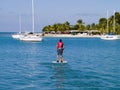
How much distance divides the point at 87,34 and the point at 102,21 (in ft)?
31.5

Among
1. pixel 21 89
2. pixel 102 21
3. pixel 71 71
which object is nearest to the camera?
pixel 21 89

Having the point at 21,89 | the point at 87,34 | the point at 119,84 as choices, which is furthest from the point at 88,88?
the point at 87,34

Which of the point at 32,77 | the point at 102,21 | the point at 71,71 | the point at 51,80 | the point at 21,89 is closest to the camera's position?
the point at 21,89

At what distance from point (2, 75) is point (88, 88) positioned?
7.09 metres

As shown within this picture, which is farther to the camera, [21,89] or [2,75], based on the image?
[2,75]

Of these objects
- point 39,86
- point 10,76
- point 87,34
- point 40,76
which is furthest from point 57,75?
point 87,34

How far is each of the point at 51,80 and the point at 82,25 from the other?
585ft

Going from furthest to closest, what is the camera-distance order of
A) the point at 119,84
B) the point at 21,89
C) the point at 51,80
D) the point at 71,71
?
1. the point at 71,71
2. the point at 51,80
3. the point at 119,84
4. the point at 21,89

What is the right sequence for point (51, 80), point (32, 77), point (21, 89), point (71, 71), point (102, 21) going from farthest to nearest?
point (102, 21) < point (71, 71) < point (32, 77) < point (51, 80) < point (21, 89)

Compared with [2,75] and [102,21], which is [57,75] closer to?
[2,75]

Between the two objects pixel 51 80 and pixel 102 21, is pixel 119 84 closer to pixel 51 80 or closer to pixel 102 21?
pixel 51 80

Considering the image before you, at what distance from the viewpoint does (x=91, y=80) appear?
72.9 feet

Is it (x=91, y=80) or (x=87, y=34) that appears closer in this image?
(x=91, y=80)

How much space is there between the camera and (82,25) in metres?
200
